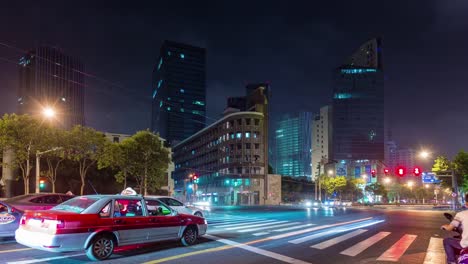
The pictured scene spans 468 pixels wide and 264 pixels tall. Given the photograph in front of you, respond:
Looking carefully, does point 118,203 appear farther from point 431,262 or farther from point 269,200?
point 269,200

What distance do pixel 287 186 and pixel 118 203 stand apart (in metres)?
112

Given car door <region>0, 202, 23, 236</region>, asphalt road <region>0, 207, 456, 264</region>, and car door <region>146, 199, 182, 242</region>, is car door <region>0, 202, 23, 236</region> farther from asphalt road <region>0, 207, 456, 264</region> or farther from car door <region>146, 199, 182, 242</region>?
car door <region>146, 199, 182, 242</region>

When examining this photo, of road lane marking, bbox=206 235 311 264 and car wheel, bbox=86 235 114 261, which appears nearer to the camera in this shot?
car wheel, bbox=86 235 114 261

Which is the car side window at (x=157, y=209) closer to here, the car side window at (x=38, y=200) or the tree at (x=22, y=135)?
the car side window at (x=38, y=200)

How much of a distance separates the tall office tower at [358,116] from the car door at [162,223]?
181 m

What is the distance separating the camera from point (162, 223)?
37.1ft

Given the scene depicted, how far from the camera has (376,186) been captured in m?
121

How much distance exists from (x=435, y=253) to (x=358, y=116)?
18040 centimetres

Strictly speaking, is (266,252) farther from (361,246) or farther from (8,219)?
(8,219)

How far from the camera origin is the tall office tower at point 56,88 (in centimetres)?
10288

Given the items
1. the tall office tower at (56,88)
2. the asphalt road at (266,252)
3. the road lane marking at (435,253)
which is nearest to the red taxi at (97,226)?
the asphalt road at (266,252)

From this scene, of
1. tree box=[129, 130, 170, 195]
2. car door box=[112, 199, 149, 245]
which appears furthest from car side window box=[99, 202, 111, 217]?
tree box=[129, 130, 170, 195]

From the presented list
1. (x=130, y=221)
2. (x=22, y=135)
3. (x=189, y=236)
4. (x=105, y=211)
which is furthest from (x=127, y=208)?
(x=22, y=135)

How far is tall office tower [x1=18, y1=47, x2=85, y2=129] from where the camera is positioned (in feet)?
338
